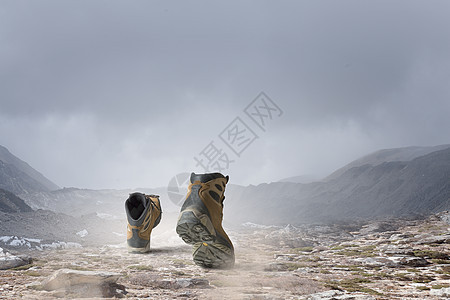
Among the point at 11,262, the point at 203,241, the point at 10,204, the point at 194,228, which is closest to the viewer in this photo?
the point at 194,228

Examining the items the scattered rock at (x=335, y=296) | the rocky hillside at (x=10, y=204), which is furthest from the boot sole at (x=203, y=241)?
the rocky hillside at (x=10, y=204)

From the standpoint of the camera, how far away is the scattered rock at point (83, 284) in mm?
4980

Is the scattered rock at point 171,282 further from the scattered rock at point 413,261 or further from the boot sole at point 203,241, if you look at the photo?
the scattered rock at point 413,261

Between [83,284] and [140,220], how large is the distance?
6239 millimetres

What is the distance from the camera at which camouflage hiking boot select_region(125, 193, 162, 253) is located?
11354 millimetres

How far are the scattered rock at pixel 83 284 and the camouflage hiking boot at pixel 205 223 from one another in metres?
2.03

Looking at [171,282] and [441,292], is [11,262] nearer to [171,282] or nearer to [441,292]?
[171,282]

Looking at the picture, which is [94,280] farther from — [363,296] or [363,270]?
[363,270]

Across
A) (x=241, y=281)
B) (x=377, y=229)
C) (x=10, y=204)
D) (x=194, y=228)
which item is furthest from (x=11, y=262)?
(x=10, y=204)

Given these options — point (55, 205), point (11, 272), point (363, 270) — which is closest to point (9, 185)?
point (55, 205)

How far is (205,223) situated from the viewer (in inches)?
276

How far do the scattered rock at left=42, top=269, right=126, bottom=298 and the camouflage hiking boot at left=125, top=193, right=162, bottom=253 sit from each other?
19.9 feet

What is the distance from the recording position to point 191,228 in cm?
689

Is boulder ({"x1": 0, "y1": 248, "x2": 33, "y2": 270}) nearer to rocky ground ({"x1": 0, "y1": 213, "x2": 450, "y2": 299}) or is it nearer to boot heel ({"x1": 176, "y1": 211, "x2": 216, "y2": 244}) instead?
rocky ground ({"x1": 0, "y1": 213, "x2": 450, "y2": 299})
